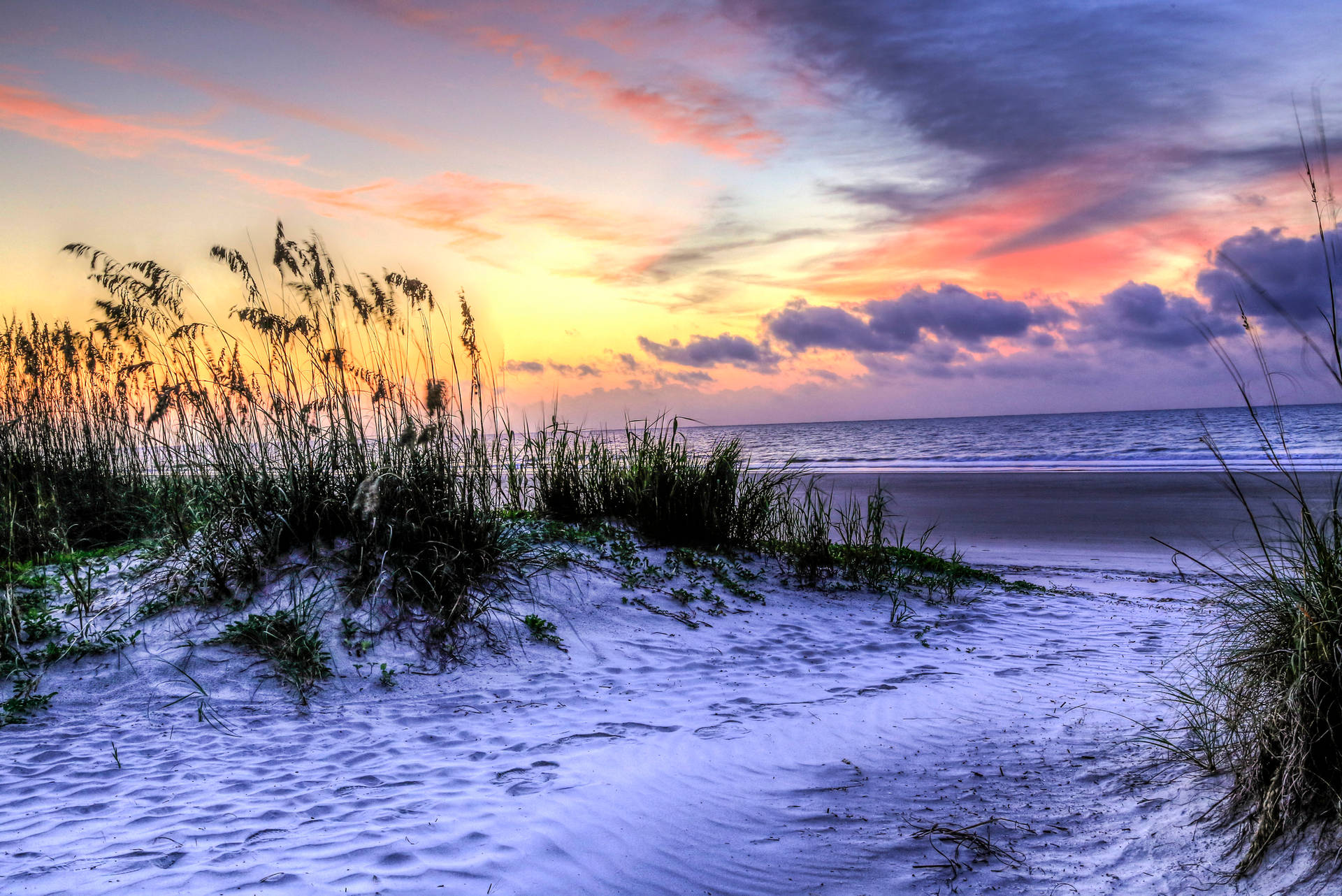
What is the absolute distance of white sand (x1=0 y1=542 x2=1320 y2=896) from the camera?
2902 millimetres

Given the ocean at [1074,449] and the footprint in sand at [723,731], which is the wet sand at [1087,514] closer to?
the ocean at [1074,449]

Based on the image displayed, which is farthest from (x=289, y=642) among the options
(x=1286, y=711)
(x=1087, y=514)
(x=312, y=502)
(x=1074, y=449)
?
(x=1074, y=449)

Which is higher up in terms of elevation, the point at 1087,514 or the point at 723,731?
the point at 1087,514

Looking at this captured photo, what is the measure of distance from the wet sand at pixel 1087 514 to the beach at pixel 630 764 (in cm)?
323

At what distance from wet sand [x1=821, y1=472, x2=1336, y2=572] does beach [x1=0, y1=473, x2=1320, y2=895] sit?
10.6 ft

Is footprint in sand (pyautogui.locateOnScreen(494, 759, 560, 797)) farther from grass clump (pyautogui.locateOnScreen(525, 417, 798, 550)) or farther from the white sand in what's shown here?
grass clump (pyautogui.locateOnScreen(525, 417, 798, 550))

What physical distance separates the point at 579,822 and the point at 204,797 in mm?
1741

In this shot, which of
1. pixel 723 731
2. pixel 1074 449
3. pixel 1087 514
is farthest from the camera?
pixel 1074 449

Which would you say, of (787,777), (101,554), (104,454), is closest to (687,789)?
(787,777)

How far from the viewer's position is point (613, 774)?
3748mm

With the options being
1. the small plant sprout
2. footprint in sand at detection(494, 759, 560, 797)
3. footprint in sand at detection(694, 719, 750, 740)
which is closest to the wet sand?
footprint in sand at detection(694, 719, 750, 740)

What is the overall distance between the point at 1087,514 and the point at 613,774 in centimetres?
1243

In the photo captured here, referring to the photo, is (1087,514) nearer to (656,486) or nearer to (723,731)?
(656,486)

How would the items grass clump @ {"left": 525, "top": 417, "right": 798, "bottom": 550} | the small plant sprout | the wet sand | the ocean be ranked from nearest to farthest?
the small plant sprout → grass clump @ {"left": 525, "top": 417, "right": 798, "bottom": 550} → the wet sand → the ocean
